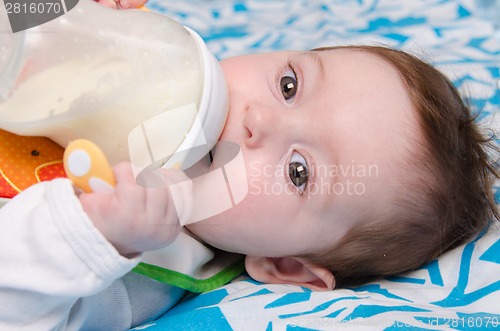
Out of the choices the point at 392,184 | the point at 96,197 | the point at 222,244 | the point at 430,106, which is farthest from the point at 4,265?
the point at 430,106

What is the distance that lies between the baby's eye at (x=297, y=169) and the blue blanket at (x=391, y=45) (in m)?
0.18

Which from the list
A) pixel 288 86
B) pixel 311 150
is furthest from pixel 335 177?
pixel 288 86

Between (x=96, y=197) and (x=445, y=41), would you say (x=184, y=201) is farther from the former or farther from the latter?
(x=445, y=41)

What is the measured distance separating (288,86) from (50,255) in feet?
1.53

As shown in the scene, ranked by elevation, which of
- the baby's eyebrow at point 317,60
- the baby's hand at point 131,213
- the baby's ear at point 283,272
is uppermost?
the baby's eyebrow at point 317,60

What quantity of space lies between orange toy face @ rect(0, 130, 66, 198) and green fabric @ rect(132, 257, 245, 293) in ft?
0.65

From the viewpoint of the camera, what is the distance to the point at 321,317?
0.98 m

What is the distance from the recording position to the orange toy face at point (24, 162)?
921 mm

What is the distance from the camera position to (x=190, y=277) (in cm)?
109

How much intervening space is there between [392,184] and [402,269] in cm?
19

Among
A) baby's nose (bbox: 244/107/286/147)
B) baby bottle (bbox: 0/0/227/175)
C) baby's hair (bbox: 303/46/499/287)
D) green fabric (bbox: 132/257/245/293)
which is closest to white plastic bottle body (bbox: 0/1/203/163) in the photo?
baby bottle (bbox: 0/0/227/175)

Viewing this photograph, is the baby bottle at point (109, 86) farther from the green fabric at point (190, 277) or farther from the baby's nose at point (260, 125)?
the green fabric at point (190, 277)

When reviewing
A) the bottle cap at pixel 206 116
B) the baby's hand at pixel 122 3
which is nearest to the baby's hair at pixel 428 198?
the bottle cap at pixel 206 116

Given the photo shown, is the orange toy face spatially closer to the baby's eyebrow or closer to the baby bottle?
the baby bottle
